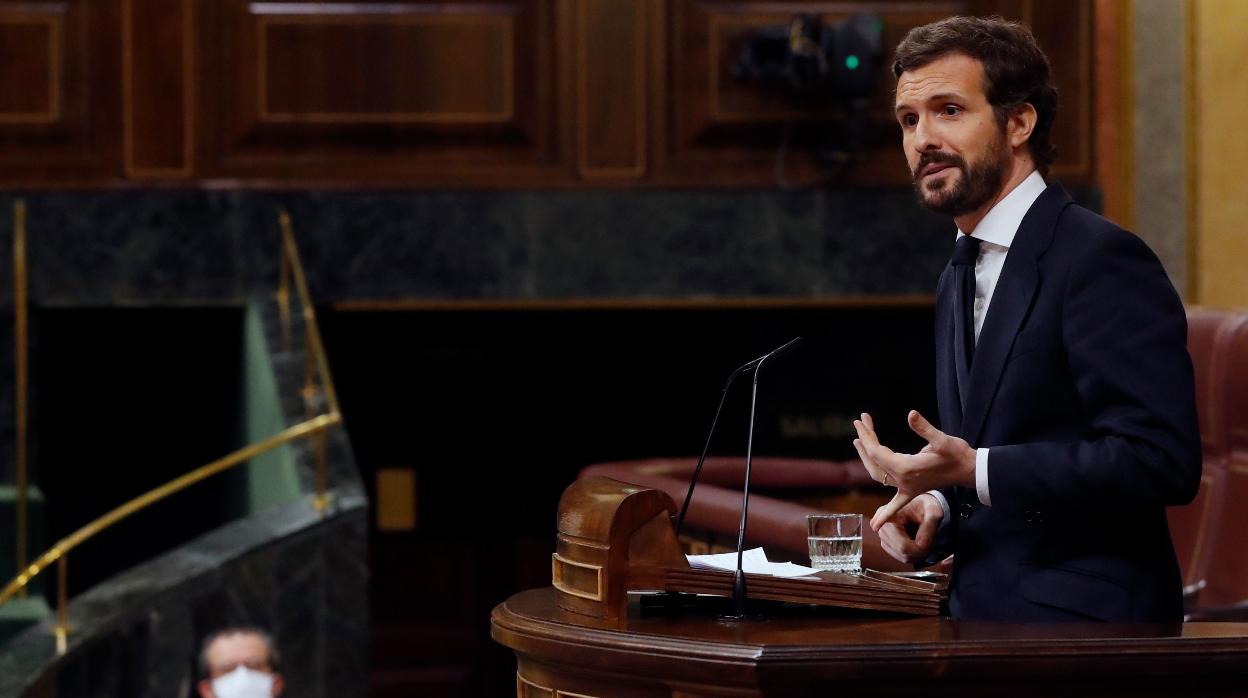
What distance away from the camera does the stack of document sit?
5.87ft

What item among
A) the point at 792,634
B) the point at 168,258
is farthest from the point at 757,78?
the point at 792,634

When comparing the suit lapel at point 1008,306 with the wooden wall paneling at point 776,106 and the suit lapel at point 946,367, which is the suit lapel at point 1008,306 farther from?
the wooden wall paneling at point 776,106

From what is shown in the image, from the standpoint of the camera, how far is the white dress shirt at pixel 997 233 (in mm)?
1829

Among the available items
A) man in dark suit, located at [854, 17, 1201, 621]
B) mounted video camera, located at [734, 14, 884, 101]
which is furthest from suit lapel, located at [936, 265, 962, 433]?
mounted video camera, located at [734, 14, 884, 101]

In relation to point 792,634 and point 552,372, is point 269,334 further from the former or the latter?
point 792,634

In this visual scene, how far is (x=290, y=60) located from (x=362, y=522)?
2191 millimetres

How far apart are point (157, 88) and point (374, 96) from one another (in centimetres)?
78

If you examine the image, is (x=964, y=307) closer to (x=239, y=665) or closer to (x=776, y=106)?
(x=239, y=665)

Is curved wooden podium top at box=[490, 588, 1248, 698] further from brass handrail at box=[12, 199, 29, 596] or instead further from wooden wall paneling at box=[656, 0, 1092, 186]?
brass handrail at box=[12, 199, 29, 596]

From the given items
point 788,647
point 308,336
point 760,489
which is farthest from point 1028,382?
point 308,336

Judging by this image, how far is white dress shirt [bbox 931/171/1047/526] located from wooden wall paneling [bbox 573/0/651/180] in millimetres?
4023

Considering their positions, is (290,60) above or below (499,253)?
above

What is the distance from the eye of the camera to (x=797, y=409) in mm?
6355

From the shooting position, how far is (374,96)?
5.86 metres
